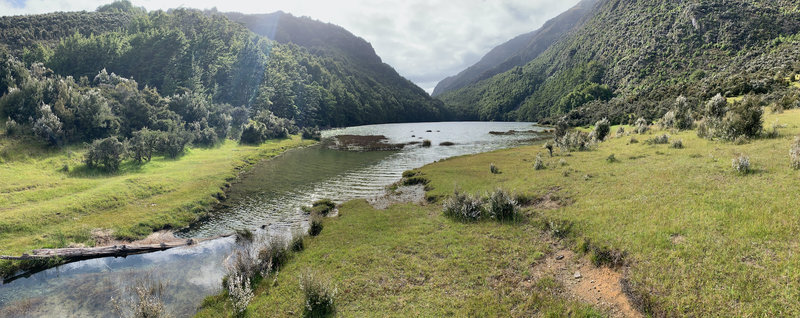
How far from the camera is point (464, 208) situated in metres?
19.2

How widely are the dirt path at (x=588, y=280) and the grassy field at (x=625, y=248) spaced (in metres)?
0.45

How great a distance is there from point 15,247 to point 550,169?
39961 millimetres

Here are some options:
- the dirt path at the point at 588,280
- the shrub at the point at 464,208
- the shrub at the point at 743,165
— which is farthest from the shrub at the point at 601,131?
the dirt path at the point at 588,280

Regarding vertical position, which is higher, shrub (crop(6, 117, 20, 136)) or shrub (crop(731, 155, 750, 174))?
shrub (crop(6, 117, 20, 136))

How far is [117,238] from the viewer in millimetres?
21078

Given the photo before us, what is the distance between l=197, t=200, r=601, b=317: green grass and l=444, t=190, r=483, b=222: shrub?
36.7 inches

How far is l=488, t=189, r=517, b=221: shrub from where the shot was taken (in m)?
18.0

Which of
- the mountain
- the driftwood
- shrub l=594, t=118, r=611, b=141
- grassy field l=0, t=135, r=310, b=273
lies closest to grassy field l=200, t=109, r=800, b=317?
the driftwood

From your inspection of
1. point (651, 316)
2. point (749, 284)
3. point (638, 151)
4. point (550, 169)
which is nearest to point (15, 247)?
point (651, 316)

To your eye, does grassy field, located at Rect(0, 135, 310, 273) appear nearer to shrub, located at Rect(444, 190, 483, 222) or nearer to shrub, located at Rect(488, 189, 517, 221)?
shrub, located at Rect(444, 190, 483, 222)

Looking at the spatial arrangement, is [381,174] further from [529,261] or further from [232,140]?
[232,140]

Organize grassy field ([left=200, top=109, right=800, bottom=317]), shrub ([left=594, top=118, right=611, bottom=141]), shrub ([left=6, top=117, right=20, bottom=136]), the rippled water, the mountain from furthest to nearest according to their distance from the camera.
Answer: the mountain, shrub ([left=594, top=118, right=611, bottom=141]), shrub ([left=6, top=117, right=20, bottom=136]), the rippled water, grassy field ([left=200, top=109, right=800, bottom=317])

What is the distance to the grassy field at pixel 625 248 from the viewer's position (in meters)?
8.20

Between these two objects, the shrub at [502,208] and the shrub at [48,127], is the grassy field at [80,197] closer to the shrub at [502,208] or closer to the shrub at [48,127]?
the shrub at [48,127]
